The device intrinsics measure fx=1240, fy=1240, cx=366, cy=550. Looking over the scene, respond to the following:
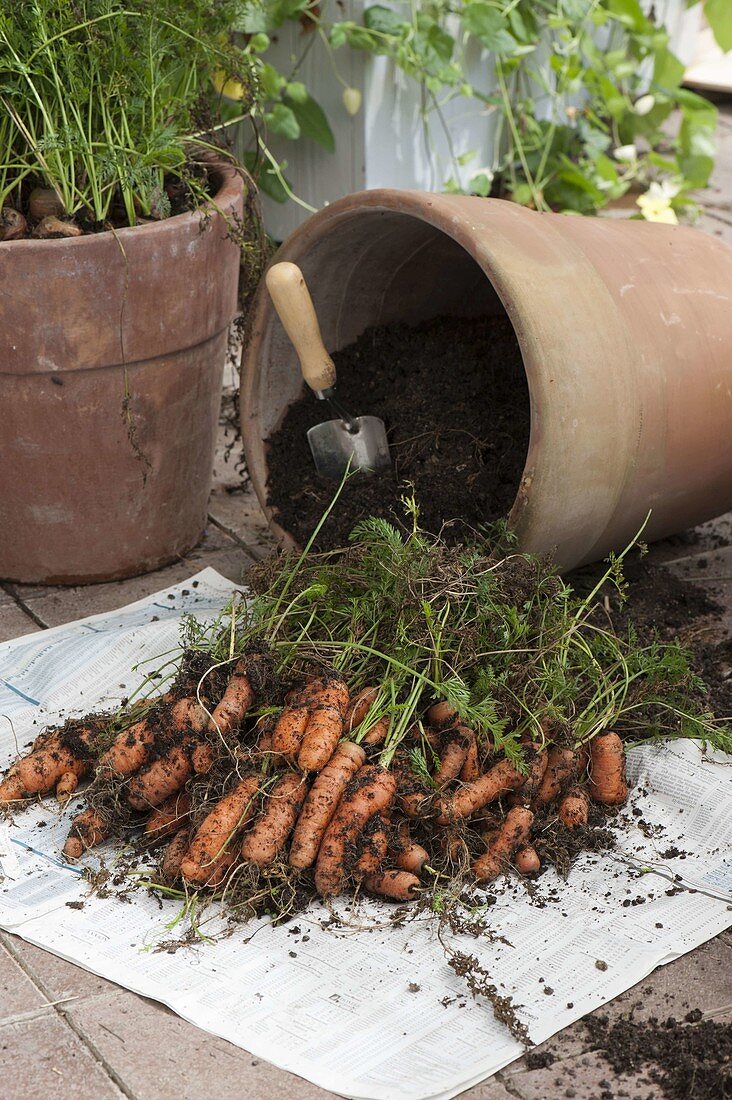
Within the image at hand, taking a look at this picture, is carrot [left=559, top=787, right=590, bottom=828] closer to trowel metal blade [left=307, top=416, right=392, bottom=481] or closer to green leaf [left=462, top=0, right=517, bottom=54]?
trowel metal blade [left=307, top=416, right=392, bottom=481]

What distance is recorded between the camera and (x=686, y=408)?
2.16 meters

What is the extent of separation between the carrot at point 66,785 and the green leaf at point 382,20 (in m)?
2.36

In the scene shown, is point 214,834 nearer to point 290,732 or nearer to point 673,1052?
point 290,732

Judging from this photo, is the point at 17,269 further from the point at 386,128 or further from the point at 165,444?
the point at 386,128

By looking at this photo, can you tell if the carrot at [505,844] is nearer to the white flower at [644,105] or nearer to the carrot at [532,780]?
the carrot at [532,780]

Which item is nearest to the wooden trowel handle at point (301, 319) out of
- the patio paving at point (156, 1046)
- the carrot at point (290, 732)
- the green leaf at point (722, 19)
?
the carrot at point (290, 732)

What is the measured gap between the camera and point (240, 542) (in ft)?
8.66

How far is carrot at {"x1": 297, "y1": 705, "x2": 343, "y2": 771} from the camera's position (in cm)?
169

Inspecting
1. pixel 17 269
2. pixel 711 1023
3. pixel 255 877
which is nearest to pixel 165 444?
pixel 17 269

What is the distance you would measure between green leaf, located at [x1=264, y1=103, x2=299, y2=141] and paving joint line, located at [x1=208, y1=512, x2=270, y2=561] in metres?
1.24

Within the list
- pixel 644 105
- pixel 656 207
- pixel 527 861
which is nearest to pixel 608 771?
pixel 527 861

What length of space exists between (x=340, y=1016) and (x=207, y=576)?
1.14m

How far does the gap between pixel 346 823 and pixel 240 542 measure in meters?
1.11

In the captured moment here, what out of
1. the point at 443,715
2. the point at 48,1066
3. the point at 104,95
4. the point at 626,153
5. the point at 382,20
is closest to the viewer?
the point at 48,1066
